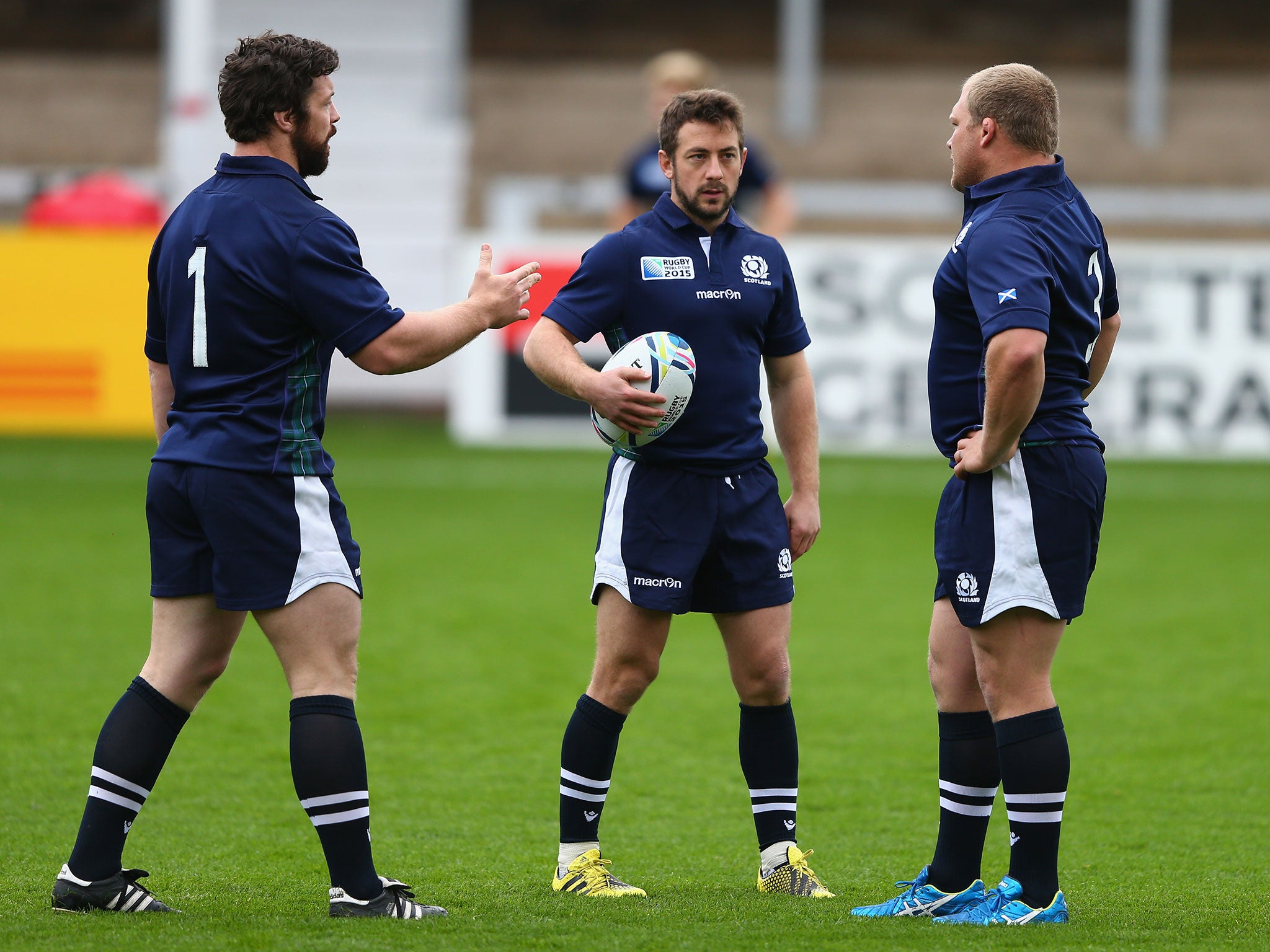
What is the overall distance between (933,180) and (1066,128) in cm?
217

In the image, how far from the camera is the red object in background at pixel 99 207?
15.3 m

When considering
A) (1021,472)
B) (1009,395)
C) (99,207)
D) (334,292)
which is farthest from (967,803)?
(99,207)

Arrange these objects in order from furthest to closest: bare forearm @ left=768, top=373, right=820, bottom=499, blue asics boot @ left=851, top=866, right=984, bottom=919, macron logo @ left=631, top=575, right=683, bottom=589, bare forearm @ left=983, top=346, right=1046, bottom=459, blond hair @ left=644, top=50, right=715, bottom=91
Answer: blond hair @ left=644, top=50, right=715, bottom=91 < bare forearm @ left=768, top=373, right=820, bottom=499 < macron logo @ left=631, top=575, right=683, bottom=589 < blue asics boot @ left=851, top=866, right=984, bottom=919 < bare forearm @ left=983, top=346, right=1046, bottom=459

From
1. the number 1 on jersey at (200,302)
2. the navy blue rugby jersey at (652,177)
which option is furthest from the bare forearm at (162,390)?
the navy blue rugby jersey at (652,177)

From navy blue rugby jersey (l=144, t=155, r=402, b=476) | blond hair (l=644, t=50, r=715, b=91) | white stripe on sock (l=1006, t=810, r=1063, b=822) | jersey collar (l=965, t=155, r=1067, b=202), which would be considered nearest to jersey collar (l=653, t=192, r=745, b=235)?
jersey collar (l=965, t=155, r=1067, b=202)

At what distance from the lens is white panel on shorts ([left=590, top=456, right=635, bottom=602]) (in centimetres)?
412

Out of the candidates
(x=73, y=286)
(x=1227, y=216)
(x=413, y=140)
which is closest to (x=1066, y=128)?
(x=1227, y=216)

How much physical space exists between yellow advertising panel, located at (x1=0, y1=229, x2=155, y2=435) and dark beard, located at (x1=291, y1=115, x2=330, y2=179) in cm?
969

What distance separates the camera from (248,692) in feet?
21.1

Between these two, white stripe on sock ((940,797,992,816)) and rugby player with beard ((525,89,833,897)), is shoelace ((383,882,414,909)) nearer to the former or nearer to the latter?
rugby player with beard ((525,89,833,897))

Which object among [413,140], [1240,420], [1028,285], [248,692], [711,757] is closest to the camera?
[1028,285]

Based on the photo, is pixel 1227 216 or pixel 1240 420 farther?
pixel 1227 216

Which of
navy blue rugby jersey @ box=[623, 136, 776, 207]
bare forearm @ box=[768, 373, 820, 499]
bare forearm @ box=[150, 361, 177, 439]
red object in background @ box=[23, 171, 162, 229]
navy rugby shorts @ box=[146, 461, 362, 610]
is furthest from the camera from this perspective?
red object in background @ box=[23, 171, 162, 229]

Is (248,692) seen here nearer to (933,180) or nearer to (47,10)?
(933,180)
